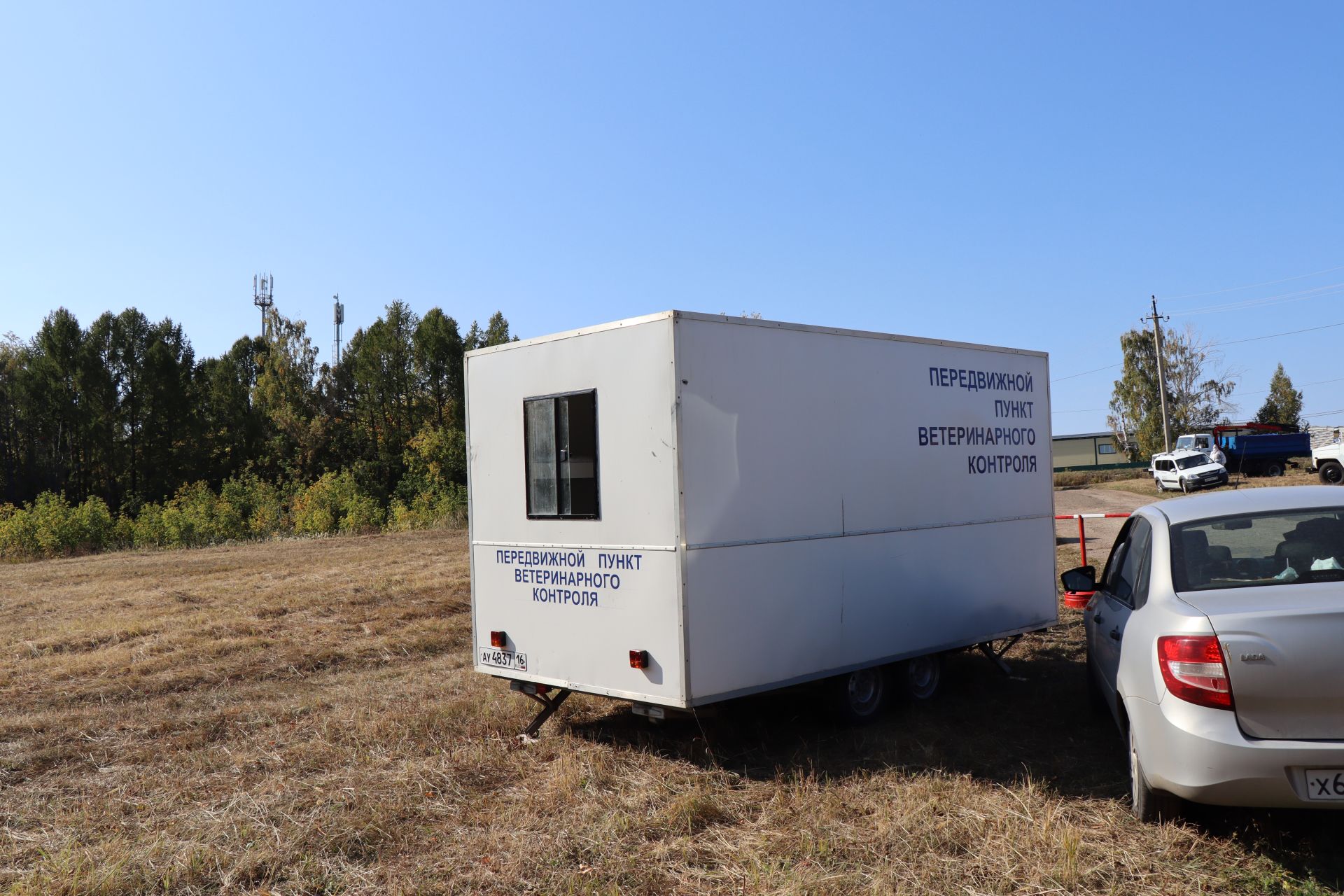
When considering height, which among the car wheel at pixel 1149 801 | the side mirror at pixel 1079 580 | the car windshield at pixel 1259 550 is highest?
the car windshield at pixel 1259 550

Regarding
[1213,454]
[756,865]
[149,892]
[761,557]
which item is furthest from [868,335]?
[1213,454]

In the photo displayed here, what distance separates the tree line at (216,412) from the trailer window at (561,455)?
34623 mm

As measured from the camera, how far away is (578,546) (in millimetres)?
6406

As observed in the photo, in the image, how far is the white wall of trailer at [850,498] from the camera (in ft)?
19.5

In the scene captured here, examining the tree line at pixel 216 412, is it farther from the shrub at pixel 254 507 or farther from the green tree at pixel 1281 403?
the green tree at pixel 1281 403

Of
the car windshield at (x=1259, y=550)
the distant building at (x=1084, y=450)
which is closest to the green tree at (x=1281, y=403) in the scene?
the distant building at (x=1084, y=450)

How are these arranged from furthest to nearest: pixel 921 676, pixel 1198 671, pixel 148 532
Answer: pixel 148 532 < pixel 921 676 < pixel 1198 671

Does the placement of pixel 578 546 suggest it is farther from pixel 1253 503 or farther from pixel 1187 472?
pixel 1187 472

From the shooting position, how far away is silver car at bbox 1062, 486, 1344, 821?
3830mm

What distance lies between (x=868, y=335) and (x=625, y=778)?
3321mm

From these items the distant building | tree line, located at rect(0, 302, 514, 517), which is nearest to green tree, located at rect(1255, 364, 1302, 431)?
the distant building

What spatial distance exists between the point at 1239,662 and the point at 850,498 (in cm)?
306

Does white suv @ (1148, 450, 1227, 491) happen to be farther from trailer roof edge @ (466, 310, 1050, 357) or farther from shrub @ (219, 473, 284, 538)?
trailer roof edge @ (466, 310, 1050, 357)

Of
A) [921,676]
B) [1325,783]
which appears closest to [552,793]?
[921,676]
